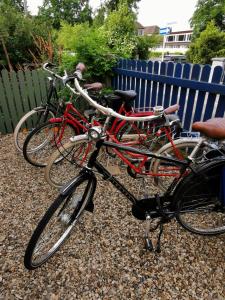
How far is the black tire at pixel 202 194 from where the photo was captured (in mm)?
1602

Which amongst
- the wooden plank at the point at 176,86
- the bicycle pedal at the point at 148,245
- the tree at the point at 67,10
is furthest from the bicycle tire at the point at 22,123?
the tree at the point at 67,10

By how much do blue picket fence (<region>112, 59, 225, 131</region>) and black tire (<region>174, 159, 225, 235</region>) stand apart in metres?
1.28

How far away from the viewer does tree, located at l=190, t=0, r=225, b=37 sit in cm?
2341

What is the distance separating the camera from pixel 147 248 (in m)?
1.81

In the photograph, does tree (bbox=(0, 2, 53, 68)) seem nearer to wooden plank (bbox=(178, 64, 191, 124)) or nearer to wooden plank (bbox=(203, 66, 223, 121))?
wooden plank (bbox=(178, 64, 191, 124))

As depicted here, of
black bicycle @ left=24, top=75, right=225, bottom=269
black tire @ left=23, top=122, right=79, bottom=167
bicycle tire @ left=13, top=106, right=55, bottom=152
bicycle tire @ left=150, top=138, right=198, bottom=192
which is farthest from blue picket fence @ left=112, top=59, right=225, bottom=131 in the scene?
bicycle tire @ left=13, top=106, right=55, bottom=152

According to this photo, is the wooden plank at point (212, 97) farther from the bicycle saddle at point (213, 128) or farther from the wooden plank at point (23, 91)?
the wooden plank at point (23, 91)

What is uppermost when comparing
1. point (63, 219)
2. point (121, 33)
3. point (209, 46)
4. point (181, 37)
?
point (181, 37)

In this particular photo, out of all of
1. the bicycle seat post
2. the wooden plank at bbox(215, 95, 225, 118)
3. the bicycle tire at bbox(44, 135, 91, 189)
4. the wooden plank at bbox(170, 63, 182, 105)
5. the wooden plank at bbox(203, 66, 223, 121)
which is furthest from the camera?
the wooden plank at bbox(170, 63, 182, 105)

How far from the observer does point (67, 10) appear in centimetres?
2625

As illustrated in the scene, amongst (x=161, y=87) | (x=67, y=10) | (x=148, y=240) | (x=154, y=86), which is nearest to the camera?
(x=148, y=240)

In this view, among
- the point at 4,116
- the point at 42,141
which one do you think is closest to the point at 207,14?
the point at 4,116

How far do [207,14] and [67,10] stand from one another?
17798 mm

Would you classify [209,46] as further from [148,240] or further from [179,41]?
[179,41]
